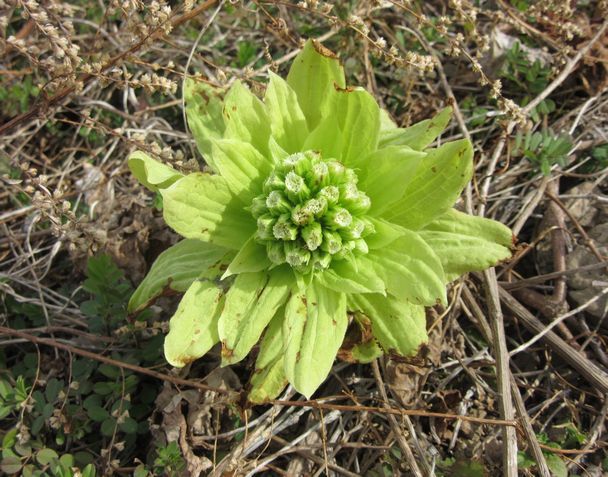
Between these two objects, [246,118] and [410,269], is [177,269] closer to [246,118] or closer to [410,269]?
[246,118]

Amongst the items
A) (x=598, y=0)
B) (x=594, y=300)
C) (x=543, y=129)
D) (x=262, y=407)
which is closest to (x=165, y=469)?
(x=262, y=407)

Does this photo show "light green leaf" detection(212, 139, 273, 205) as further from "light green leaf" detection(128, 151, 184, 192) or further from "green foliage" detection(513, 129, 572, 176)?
"green foliage" detection(513, 129, 572, 176)

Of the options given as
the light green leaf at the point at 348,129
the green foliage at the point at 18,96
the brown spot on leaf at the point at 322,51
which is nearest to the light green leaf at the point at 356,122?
the light green leaf at the point at 348,129

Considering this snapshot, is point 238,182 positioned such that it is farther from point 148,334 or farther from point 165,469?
point 165,469

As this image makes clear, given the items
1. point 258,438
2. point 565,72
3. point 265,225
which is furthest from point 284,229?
point 565,72

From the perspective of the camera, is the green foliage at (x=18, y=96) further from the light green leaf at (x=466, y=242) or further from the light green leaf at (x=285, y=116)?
the light green leaf at (x=466, y=242)

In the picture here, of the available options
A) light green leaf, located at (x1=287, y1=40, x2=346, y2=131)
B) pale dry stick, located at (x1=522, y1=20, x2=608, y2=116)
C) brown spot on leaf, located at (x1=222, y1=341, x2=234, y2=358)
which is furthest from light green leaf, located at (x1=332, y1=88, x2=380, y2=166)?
pale dry stick, located at (x1=522, y1=20, x2=608, y2=116)
